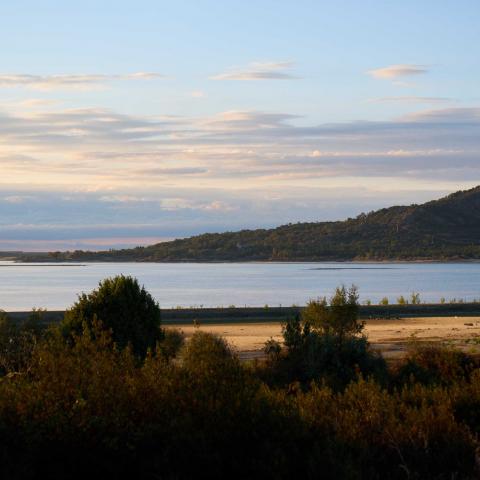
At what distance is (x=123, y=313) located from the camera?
27047 millimetres

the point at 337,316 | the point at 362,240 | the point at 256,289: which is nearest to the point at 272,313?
the point at 337,316

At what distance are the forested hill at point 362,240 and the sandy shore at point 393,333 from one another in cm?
9895

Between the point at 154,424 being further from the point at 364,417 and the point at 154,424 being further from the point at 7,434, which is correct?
the point at 364,417

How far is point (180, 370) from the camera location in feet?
40.0

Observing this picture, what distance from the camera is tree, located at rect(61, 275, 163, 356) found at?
26719 mm

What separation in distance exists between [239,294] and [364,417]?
3363 inches

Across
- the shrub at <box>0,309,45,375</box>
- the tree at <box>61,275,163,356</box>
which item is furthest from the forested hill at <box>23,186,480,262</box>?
the tree at <box>61,275,163,356</box>

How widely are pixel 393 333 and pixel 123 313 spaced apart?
810 inches

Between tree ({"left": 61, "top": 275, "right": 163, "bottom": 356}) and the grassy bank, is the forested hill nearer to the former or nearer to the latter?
the grassy bank

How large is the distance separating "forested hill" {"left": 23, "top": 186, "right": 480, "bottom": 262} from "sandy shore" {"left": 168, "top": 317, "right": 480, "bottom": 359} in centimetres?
9895

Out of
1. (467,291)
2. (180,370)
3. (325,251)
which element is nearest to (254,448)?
(180,370)

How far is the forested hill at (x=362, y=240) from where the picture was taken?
158m

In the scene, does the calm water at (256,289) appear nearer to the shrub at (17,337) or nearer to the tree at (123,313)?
the shrub at (17,337)

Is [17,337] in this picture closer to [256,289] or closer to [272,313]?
[272,313]
